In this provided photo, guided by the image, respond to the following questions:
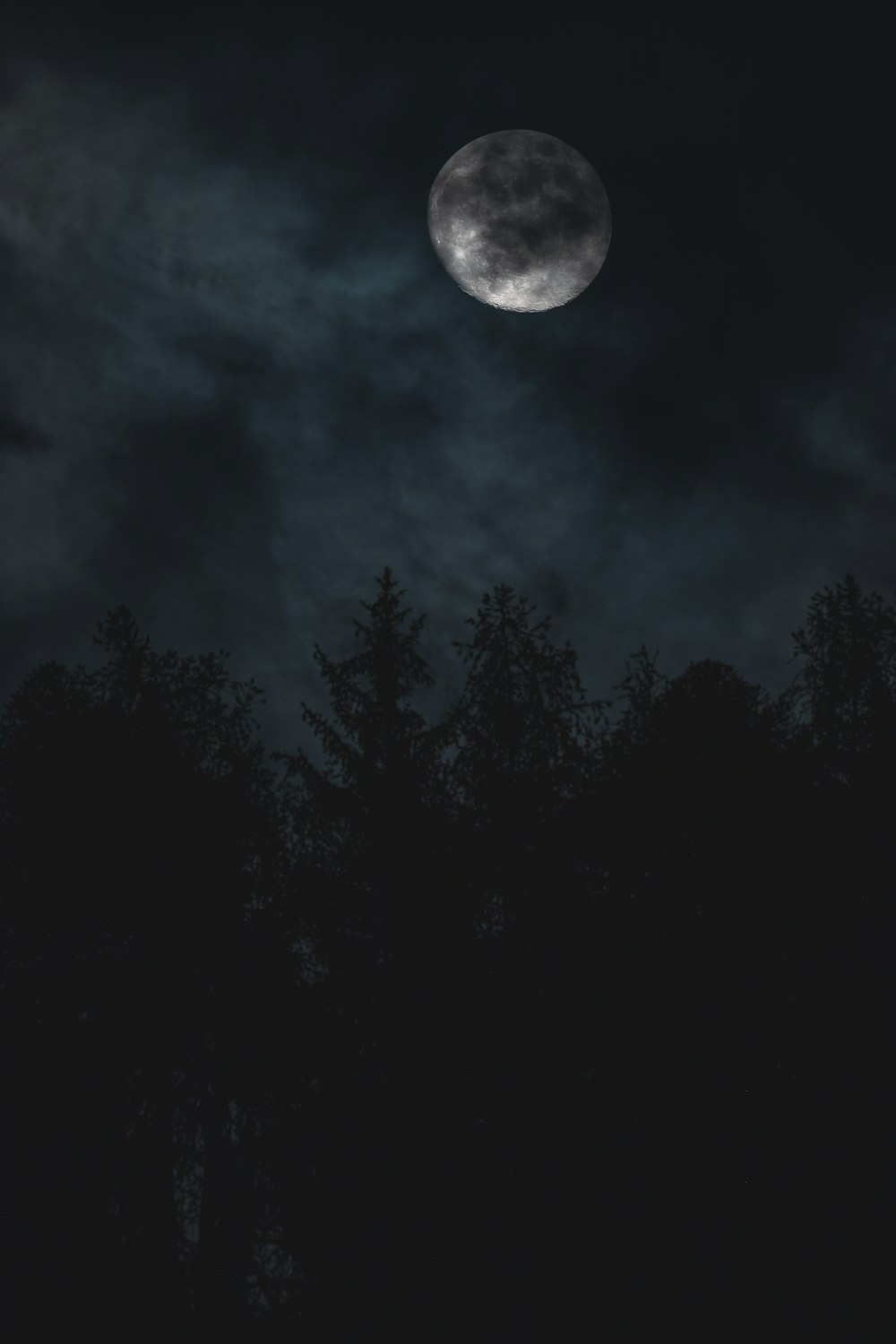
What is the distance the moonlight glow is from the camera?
64.0ft

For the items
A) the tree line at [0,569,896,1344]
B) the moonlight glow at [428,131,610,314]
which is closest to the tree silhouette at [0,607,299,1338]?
the tree line at [0,569,896,1344]

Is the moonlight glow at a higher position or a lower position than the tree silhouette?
higher

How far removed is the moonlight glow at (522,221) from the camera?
19.5m

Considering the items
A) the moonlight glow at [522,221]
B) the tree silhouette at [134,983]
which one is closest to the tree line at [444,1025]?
the tree silhouette at [134,983]

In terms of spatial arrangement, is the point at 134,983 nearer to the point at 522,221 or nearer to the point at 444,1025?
the point at 444,1025

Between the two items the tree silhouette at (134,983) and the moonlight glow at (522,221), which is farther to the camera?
the moonlight glow at (522,221)

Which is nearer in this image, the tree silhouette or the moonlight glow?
the tree silhouette

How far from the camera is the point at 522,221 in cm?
1942

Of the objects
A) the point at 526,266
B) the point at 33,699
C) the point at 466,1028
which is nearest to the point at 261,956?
the point at 466,1028

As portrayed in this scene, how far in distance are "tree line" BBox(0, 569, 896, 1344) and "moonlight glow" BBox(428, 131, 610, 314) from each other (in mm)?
8655

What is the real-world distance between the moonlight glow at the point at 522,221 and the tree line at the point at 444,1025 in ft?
28.4

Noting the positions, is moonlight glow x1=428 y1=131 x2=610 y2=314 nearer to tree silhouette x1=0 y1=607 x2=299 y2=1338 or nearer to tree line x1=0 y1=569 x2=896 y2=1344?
tree line x1=0 y1=569 x2=896 y2=1344

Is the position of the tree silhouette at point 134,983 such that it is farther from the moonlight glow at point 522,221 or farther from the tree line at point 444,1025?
the moonlight glow at point 522,221

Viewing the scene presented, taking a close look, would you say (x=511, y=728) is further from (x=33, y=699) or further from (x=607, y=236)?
(x=607, y=236)
